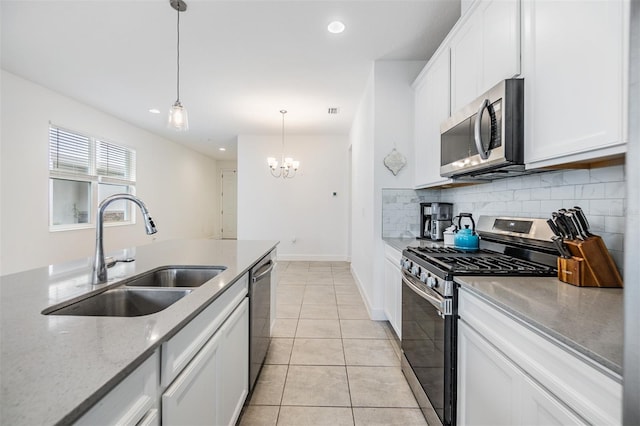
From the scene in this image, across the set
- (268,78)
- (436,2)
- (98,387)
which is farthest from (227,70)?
(98,387)

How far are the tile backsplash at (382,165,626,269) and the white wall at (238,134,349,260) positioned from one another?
390cm

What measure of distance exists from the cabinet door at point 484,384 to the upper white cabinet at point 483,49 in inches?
53.4

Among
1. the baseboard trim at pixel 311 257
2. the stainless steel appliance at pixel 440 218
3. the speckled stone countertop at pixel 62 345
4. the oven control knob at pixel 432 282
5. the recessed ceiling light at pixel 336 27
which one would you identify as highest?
the recessed ceiling light at pixel 336 27

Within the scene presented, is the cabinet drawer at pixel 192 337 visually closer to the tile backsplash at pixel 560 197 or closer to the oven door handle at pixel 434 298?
the oven door handle at pixel 434 298

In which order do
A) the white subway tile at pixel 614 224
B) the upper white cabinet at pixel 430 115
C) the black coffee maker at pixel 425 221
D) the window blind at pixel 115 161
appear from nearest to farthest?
the white subway tile at pixel 614 224
the upper white cabinet at pixel 430 115
the black coffee maker at pixel 425 221
the window blind at pixel 115 161

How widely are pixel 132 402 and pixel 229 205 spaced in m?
10.1

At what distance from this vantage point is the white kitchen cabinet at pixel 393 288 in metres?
2.45

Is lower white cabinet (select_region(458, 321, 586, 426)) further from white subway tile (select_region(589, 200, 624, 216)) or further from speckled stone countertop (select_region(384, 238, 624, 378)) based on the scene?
white subway tile (select_region(589, 200, 624, 216))

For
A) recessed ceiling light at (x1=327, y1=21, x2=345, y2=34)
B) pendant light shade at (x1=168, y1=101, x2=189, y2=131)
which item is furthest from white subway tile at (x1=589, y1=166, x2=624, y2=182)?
pendant light shade at (x1=168, y1=101, x2=189, y2=131)

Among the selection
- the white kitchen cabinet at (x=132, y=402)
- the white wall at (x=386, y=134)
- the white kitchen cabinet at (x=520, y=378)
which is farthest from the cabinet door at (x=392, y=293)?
the white kitchen cabinet at (x=132, y=402)

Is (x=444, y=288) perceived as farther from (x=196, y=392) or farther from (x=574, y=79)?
(x=196, y=392)

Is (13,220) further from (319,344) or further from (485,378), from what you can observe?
(485,378)

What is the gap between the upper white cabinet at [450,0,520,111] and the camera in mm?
1488

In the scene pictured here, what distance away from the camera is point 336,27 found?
2.67m
